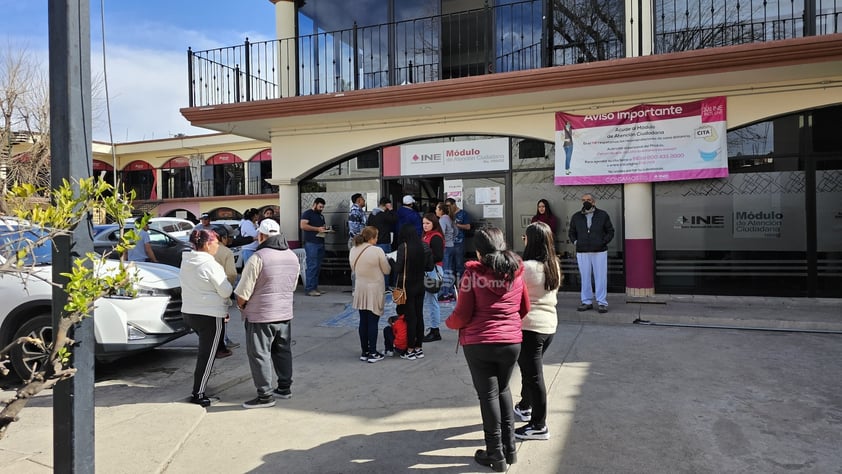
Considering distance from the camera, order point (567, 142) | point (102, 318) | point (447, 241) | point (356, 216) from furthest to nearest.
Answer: point (356, 216)
point (447, 241)
point (567, 142)
point (102, 318)

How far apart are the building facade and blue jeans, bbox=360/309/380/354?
5.05 metres

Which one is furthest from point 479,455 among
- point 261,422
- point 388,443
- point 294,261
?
point 294,261

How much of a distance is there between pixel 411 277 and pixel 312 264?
5.39 metres

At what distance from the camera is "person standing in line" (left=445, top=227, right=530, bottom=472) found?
3.70 metres

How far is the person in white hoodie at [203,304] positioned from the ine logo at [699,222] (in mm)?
8065

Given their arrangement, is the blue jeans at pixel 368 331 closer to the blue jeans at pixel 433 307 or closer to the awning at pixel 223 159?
the blue jeans at pixel 433 307

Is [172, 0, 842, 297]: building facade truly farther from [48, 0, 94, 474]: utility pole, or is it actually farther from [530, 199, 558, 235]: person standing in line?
[48, 0, 94, 474]: utility pole

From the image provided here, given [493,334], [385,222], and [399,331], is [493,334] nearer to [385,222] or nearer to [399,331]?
[399,331]

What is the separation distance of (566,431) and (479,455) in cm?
91

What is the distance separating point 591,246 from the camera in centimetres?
907

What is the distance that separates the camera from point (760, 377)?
18.4 ft

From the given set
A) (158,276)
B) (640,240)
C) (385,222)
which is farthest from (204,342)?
(640,240)

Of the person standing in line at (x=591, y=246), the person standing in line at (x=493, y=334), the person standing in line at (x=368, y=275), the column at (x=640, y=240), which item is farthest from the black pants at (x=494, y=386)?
the column at (x=640, y=240)

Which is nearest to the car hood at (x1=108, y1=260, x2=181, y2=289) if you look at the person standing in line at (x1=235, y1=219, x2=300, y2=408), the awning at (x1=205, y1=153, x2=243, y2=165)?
the person standing in line at (x1=235, y1=219, x2=300, y2=408)
